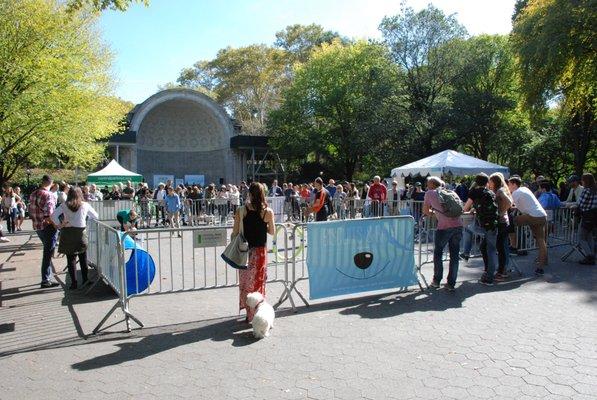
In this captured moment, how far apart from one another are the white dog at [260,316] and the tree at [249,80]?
1889 inches

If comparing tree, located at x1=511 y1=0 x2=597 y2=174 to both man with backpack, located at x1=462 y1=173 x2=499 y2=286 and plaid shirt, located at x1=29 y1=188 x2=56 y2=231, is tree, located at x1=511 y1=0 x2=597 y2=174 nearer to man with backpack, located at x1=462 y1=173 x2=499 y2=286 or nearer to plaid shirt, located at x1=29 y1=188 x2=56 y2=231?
man with backpack, located at x1=462 y1=173 x2=499 y2=286

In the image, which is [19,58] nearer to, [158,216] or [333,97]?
[158,216]

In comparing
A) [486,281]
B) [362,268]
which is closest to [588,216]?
[486,281]

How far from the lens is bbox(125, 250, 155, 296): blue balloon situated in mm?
6746

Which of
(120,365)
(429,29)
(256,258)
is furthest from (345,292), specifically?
(429,29)

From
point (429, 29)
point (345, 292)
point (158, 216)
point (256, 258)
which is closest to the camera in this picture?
point (256, 258)

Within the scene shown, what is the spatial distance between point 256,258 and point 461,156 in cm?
1393

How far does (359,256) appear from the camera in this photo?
6.96m

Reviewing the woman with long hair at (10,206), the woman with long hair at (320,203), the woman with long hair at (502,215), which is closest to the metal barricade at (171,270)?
the woman with long hair at (320,203)

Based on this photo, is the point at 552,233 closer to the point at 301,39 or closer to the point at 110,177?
the point at 110,177

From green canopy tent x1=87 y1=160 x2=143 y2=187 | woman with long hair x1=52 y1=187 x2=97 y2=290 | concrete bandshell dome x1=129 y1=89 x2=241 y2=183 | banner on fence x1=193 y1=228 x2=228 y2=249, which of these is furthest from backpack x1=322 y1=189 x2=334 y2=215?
concrete bandshell dome x1=129 y1=89 x2=241 y2=183

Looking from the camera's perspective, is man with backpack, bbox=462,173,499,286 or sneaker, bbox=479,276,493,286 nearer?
man with backpack, bbox=462,173,499,286

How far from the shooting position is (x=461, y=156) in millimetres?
18031

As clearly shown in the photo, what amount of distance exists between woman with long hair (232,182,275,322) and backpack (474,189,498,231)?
3.83 meters
